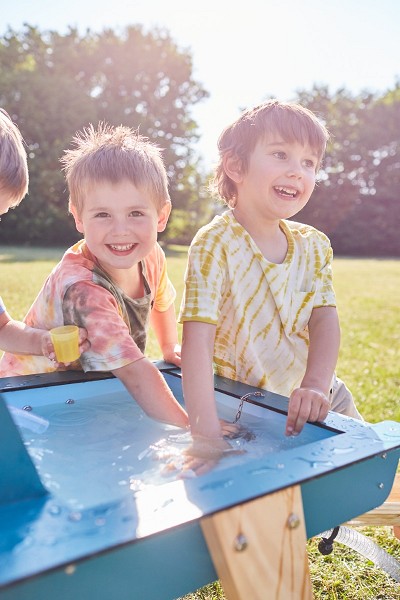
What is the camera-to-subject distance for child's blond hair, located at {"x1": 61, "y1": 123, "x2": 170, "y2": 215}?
1.84m

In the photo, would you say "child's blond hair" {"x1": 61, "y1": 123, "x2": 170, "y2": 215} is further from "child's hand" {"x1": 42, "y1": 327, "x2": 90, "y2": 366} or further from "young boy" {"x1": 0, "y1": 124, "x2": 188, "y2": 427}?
"child's hand" {"x1": 42, "y1": 327, "x2": 90, "y2": 366}

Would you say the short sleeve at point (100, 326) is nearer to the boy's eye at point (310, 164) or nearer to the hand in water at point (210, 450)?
the hand in water at point (210, 450)

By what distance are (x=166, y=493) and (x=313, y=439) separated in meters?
0.55

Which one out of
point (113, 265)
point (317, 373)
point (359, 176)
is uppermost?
point (359, 176)

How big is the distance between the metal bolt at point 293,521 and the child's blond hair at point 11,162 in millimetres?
1379

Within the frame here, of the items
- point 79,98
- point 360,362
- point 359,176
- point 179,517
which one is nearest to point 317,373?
point 179,517

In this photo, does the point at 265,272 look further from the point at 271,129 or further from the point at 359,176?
the point at 359,176

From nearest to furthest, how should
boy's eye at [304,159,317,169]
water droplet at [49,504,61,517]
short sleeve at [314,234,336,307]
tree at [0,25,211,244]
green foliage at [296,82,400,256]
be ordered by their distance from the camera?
water droplet at [49,504,61,517] → boy's eye at [304,159,317,169] → short sleeve at [314,234,336,307] → tree at [0,25,211,244] → green foliage at [296,82,400,256]

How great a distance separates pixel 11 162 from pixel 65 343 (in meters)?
0.61

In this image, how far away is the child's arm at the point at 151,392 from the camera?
64.4 inches

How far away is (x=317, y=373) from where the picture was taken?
5.81 feet

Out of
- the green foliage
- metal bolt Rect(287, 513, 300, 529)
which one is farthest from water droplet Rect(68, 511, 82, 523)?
the green foliage

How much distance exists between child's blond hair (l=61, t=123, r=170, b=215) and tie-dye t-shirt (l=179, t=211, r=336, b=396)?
0.78 feet

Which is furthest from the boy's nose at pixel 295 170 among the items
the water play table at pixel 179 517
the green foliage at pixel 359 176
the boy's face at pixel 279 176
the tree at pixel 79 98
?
the green foliage at pixel 359 176
